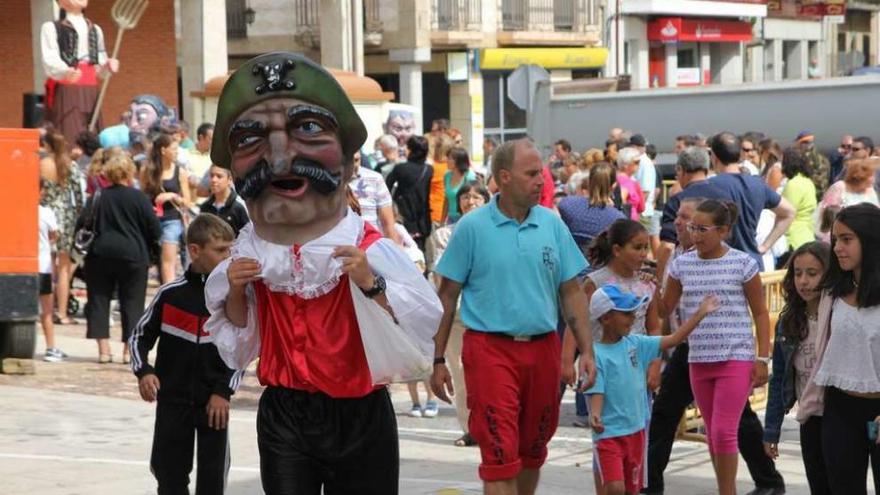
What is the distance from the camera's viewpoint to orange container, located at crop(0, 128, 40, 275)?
1301cm

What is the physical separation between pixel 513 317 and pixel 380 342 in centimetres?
219

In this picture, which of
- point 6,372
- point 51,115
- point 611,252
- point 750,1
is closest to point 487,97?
point 750,1

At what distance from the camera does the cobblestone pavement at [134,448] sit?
31.6ft

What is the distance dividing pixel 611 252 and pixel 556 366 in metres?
1.17

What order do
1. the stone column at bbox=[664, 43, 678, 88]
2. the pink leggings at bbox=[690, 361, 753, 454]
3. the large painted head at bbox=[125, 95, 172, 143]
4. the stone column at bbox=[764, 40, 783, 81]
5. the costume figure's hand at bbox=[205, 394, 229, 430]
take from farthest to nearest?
the stone column at bbox=[764, 40, 783, 81] → the stone column at bbox=[664, 43, 678, 88] → the large painted head at bbox=[125, 95, 172, 143] → the pink leggings at bbox=[690, 361, 753, 454] → the costume figure's hand at bbox=[205, 394, 229, 430]

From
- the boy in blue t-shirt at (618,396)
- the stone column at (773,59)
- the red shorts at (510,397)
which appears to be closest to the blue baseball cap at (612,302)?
the boy in blue t-shirt at (618,396)

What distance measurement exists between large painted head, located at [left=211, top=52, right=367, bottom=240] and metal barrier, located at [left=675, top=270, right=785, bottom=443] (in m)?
5.45

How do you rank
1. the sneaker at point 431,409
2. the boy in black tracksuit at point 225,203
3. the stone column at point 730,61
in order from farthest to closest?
the stone column at point 730,61 < the sneaker at point 431,409 < the boy in black tracksuit at point 225,203

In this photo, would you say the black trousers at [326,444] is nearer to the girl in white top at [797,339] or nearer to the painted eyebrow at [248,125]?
the painted eyebrow at [248,125]

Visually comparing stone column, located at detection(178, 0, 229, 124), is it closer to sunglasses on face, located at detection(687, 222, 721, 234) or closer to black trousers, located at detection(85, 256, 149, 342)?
black trousers, located at detection(85, 256, 149, 342)

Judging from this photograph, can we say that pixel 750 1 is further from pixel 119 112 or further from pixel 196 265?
pixel 196 265

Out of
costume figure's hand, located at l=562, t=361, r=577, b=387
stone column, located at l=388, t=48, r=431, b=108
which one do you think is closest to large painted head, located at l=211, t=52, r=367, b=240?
costume figure's hand, located at l=562, t=361, r=577, b=387

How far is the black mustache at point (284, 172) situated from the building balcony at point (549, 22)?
1520 inches

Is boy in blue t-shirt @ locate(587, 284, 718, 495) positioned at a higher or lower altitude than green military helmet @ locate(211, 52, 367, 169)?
lower
